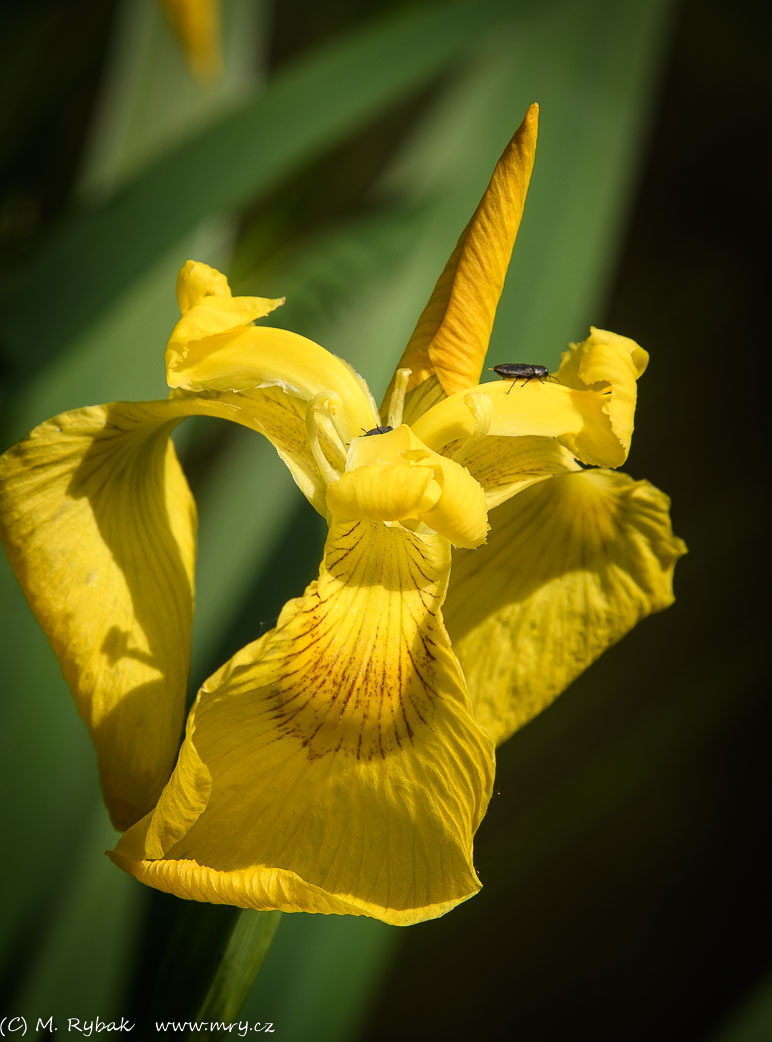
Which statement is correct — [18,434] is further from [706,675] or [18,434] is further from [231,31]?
[706,675]

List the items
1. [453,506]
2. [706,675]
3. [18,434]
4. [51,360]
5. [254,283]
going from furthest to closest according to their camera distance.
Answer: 1. [706,675]
2. [254,283]
3. [18,434]
4. [51,360]
5. [453,506]

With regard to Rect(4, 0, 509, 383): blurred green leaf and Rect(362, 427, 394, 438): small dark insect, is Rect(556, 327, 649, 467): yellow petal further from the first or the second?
Rect(4, 0, 509, 383): blurred green leaf

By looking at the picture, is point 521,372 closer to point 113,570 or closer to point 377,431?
point 377,431

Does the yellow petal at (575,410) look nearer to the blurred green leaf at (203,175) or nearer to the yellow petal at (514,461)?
the yellow petal at (514,461)

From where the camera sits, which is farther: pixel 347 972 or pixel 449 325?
pixel 347 972

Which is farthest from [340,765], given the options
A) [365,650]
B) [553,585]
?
[553,585]

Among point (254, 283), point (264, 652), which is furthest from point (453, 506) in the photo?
point (254, 283)

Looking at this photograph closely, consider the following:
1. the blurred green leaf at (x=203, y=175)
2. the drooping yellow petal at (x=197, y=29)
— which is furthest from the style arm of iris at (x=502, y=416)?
the drooping yellow petal at (x=197, y=29)
